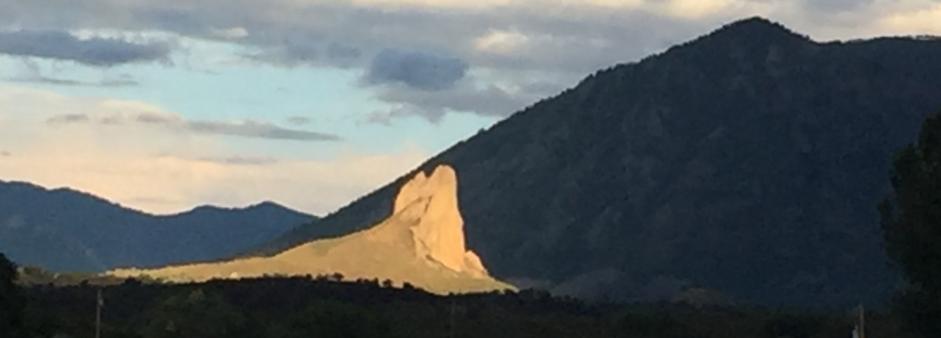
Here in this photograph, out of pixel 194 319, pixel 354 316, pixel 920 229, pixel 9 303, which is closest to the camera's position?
pixel 920 229

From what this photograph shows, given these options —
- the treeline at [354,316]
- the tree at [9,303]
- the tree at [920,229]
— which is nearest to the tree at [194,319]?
the treeline at [354,316]

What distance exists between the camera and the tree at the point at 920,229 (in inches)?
2045

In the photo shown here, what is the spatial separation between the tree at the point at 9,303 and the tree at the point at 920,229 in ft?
76.3

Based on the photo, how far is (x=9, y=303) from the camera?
56469 millimetres

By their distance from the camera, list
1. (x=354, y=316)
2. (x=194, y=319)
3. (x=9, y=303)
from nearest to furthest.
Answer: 1. (x=9, y=303)
2. (x=194, y=319)
3. (x=354, y=316)

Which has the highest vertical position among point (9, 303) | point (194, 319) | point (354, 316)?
point (354, 316)

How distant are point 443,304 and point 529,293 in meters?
32.1

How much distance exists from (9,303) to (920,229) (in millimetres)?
24151

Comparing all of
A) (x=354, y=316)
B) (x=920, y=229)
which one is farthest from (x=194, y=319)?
(x=920, y=229)

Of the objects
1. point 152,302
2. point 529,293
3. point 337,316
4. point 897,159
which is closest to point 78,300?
point 152,302

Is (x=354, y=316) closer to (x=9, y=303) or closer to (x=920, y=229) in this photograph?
(x=9, y=303)

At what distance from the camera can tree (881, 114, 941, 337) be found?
51938 mm

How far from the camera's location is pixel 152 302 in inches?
4587

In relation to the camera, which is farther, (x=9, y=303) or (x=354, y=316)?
(x=354, y=316)
